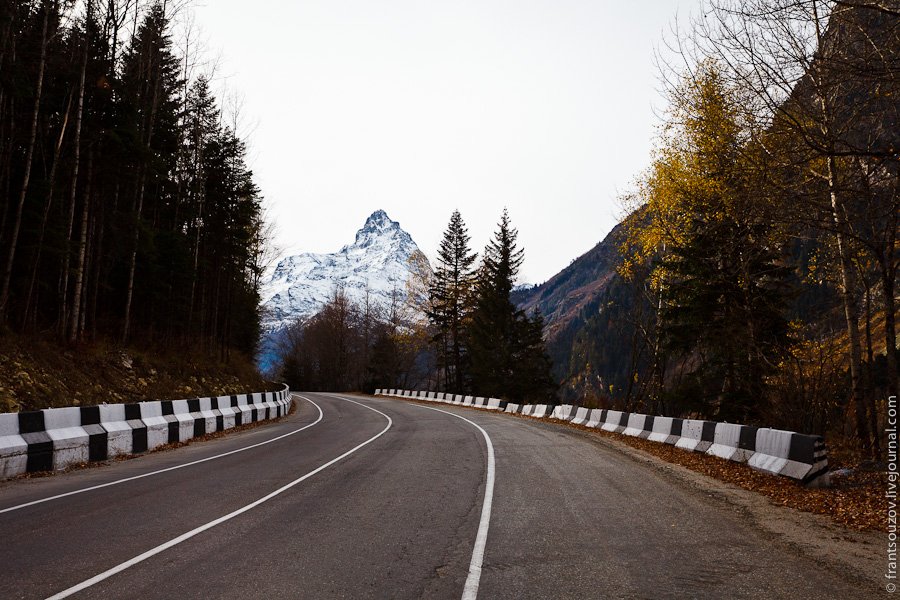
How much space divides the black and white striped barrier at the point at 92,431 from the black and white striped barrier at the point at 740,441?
1303 centimetres

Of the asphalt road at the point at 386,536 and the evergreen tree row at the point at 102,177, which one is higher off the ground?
the evergreen tree row at the point at 102,177

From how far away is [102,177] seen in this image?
2131 cm

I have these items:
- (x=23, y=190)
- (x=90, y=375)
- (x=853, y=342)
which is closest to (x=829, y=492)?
(x=853, y=342)

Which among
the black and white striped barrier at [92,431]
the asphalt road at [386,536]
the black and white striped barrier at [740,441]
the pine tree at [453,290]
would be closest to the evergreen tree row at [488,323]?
the pine tree at [453,290]

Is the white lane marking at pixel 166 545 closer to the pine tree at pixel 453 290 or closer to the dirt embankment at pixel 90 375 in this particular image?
the dirt embankment at pixel 90 375

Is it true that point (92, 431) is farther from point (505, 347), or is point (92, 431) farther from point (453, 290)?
point (453, 290)

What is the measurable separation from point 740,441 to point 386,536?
27.7 ft

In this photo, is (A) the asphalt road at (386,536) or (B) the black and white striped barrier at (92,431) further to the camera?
(B) the black and white striped barrier at (92,431)

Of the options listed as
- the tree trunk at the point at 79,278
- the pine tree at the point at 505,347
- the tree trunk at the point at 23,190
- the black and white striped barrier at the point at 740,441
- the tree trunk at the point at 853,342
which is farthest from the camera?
the pine tree at the point at 505,347

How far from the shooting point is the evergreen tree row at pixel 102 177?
→ 1856cm

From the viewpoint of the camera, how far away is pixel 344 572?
497 cm

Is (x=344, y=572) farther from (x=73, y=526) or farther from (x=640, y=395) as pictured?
(x=640, y=395)

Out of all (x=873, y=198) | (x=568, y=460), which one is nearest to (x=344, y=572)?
(x=568, y=460)

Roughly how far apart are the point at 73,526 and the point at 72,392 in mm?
11864
